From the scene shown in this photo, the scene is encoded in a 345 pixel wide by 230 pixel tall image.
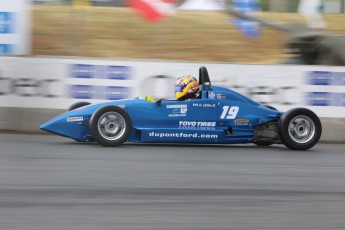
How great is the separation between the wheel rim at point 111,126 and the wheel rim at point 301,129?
8.39ft

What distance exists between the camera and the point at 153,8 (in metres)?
15.9

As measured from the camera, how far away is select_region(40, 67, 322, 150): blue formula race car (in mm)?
10453

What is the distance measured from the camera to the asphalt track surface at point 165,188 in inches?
227

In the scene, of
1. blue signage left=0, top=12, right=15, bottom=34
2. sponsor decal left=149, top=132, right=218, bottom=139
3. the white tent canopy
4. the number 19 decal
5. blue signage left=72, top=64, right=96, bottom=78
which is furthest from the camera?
the white tent canopy

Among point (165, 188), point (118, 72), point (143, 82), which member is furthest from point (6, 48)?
point (165, 188)

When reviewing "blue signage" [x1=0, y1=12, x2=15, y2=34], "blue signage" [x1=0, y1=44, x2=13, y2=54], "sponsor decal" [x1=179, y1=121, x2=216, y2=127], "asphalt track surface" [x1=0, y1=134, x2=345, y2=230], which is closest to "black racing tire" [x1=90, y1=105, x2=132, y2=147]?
"asphalt track surface" [x1=0, y1=134, x2=345, y2=230]

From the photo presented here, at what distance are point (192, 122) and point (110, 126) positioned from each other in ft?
4.07

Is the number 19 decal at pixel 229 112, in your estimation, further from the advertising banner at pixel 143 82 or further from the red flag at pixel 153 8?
the red flag at pixel 153 8

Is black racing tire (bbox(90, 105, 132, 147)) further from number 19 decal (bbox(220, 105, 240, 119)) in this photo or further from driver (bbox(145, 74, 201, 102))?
number 19 decal (bbox(220, 105, 240, 119))

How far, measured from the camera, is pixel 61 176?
764 centimetres

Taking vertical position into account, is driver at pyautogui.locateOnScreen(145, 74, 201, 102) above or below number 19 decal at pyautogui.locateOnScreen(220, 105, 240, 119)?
above

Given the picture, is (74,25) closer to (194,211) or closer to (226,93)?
(226,93)

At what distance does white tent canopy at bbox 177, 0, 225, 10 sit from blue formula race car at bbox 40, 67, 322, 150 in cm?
577

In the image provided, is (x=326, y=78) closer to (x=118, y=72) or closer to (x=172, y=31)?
(x=118, y=72)
